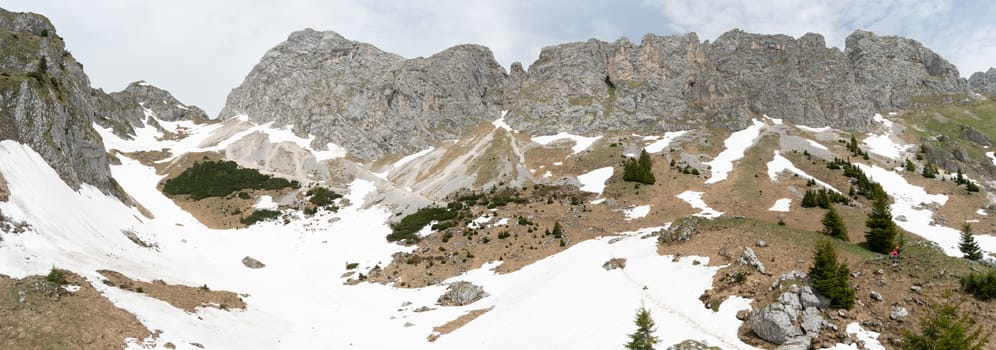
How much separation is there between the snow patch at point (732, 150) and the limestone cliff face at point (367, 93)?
51.3 m

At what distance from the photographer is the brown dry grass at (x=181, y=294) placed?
23.1m

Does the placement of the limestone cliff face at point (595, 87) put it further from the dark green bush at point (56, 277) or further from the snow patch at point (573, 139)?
the dark green bush at point (56, 277)

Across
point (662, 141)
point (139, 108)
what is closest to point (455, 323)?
point (662, 141)

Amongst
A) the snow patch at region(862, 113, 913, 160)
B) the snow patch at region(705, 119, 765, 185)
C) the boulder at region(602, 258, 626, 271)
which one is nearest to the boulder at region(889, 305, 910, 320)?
the boulder at region(602, 258, 626, 271)

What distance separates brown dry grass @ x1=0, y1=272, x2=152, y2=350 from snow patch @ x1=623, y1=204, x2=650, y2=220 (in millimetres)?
43464

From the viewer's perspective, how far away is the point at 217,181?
72.5m

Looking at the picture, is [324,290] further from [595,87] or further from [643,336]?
[595,87]

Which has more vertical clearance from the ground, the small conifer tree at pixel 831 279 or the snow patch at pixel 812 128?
the snow patch at pixel 812 128

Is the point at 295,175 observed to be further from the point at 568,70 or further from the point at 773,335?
the point at 773,335

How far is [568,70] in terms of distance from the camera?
362ft

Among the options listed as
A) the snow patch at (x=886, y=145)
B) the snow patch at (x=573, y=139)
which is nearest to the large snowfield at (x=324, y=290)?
the snow patch at (x=573, y=139)

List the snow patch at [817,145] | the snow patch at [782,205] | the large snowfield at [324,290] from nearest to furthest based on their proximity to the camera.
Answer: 1. the large snowfield at [324,290]
2. the snow patch at [782,205]
3. the snow patch at [817,145]

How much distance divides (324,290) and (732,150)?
223ft

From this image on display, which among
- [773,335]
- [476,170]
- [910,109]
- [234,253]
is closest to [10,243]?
[234,253]
